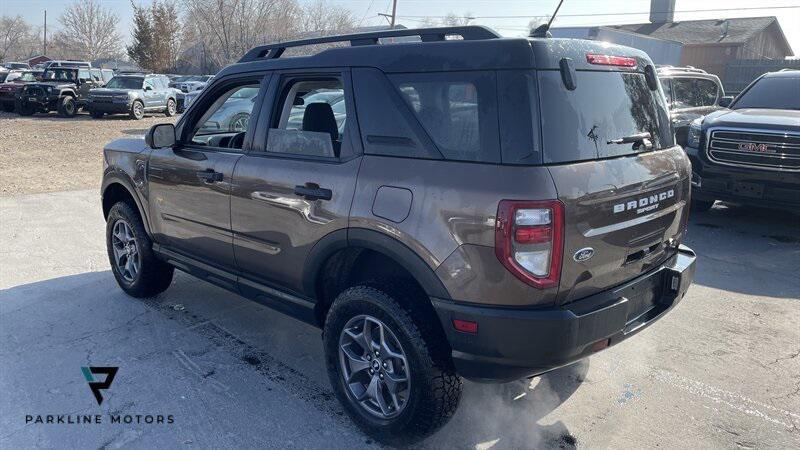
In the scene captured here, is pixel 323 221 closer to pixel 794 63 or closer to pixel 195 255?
pixel 195 255

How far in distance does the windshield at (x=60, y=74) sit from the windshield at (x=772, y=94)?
23.6m

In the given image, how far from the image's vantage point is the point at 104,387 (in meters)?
3.51

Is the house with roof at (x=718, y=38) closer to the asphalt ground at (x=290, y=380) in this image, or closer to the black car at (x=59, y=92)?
the black car at (x=59, y=92)

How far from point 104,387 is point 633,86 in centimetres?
353

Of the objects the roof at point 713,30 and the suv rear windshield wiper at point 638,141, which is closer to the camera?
the suv rear windshield wiper at point 638,141

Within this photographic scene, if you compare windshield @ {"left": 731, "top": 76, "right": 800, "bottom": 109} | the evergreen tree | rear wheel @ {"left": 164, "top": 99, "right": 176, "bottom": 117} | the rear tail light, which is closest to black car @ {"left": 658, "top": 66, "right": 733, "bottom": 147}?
windshield @ {"left": 731, "top": 76, "right": 800, "bottom": 109}

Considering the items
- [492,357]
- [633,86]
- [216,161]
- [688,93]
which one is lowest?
[492,357]

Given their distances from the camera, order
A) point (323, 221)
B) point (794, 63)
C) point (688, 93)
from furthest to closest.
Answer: point (794, 63) → point (688, 93) → point (323, 221)

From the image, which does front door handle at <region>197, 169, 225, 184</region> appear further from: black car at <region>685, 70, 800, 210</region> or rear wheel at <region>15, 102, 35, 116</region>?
rear wheel at <region>15, 102, 35, 116</region>

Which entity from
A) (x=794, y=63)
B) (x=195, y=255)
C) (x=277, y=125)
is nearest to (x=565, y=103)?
(x=277, y=125)

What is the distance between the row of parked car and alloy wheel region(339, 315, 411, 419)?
21.7 metres

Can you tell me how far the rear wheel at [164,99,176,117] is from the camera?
23.9 m

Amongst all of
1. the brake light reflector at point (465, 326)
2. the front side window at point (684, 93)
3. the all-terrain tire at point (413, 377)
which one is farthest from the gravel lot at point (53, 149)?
the front side window at point (684, 93)

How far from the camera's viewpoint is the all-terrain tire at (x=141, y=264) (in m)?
4.69
